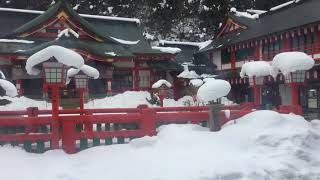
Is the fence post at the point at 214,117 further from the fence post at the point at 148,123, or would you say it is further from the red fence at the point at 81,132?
the fence post at the point at 148,123

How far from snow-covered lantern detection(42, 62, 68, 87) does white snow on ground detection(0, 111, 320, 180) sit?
143 centimetres

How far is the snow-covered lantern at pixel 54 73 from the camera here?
297 inches

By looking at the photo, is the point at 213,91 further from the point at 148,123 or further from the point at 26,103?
the point at 26,103

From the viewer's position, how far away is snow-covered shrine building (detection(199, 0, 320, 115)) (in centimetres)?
2059

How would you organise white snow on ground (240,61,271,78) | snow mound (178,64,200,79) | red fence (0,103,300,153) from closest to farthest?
1. red fence (0,103,300,153)
2. white snow on ground (240,61,271,78)
3. snow mound (178,64,200,79)

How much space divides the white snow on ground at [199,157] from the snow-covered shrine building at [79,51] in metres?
16.0

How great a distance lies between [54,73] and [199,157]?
3.31m

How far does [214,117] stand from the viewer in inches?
322

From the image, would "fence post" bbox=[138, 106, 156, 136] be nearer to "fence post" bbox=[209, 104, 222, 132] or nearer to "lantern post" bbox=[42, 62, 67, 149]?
"fence post" bbox=[209, 104, 222, 132]

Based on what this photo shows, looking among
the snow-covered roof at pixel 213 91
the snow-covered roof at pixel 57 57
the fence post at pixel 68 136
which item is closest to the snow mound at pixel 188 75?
the snow-covered roof at pixel 213 91

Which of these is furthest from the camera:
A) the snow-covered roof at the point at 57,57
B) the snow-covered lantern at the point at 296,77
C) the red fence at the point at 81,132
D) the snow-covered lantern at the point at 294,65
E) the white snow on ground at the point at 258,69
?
the white snow on ground at the point at 258,69

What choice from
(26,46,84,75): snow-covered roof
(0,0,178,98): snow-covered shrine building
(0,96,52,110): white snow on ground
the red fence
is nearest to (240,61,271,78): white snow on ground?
the red fence

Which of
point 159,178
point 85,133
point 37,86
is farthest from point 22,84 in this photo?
point 159,178

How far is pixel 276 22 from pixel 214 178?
65.8 ft
